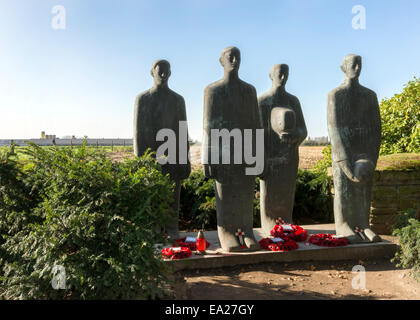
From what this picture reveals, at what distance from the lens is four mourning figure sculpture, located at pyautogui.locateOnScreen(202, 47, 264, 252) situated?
5.10 metres

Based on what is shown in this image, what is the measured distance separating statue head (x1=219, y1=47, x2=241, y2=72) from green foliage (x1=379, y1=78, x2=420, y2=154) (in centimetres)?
610

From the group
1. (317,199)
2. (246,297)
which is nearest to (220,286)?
(246,297)

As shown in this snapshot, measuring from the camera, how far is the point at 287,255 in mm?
5102

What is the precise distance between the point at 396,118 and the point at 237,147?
647cm

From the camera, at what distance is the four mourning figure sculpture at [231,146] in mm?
5098

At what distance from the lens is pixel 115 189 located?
3189mm

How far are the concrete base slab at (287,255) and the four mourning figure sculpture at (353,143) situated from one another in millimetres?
179

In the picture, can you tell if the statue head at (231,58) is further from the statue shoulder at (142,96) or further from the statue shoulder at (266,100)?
the statue shoulder at (142,96)

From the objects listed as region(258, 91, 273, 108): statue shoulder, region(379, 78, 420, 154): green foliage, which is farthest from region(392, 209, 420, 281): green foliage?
region(379, 78, 420, 154): green foliage

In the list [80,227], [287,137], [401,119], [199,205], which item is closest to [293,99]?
[287,137]

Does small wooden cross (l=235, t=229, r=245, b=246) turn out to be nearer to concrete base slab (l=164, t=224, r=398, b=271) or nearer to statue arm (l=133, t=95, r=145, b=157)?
concrete base slab (l=164, t=224, r=398, b=271)

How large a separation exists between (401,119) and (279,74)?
528cm

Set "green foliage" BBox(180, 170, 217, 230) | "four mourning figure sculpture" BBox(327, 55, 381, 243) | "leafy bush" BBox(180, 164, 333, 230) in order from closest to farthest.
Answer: "four mourning figure sculpture" BBox(327, 55, 381, 243)
"green foliage" BBox(180, 170, 217, 230)
"leafy bush" BBox(180, 164, 333, 230)

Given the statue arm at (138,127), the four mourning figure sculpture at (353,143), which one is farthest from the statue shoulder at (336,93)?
the statue arm at (138,127)
